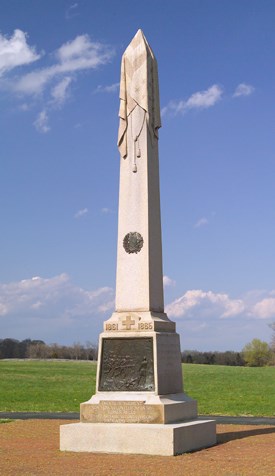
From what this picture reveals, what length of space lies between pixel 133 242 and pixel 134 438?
430cm

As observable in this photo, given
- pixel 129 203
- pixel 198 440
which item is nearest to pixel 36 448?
pixel 198 440

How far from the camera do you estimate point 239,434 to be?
57.2ft

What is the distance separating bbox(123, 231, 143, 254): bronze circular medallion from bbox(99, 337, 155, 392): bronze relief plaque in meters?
2.01

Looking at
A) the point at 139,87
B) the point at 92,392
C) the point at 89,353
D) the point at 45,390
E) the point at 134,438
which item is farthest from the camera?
the point at 89,353

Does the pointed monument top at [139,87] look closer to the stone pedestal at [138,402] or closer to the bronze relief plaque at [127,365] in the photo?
the stone pedestal at [138,402]

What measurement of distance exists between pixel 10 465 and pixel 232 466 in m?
3.91

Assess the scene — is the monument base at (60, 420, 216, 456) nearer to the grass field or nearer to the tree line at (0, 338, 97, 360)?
the grass field

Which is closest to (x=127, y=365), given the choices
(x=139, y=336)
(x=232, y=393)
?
(x=139, y=336)

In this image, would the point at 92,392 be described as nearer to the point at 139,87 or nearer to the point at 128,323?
the point at 128,323

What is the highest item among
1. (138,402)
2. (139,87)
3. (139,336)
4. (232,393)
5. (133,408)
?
(139,87)

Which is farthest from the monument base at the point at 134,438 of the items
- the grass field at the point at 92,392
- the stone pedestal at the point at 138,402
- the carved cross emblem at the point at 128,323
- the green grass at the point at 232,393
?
the grass field at the point at 92,392

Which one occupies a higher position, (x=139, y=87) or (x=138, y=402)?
(x=139, y=87)

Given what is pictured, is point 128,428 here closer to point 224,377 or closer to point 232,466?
point 232,466

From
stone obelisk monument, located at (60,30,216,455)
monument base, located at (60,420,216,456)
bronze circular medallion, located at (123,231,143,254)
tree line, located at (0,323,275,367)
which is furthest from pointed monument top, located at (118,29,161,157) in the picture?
tree line, located at (0,323,275,367)
